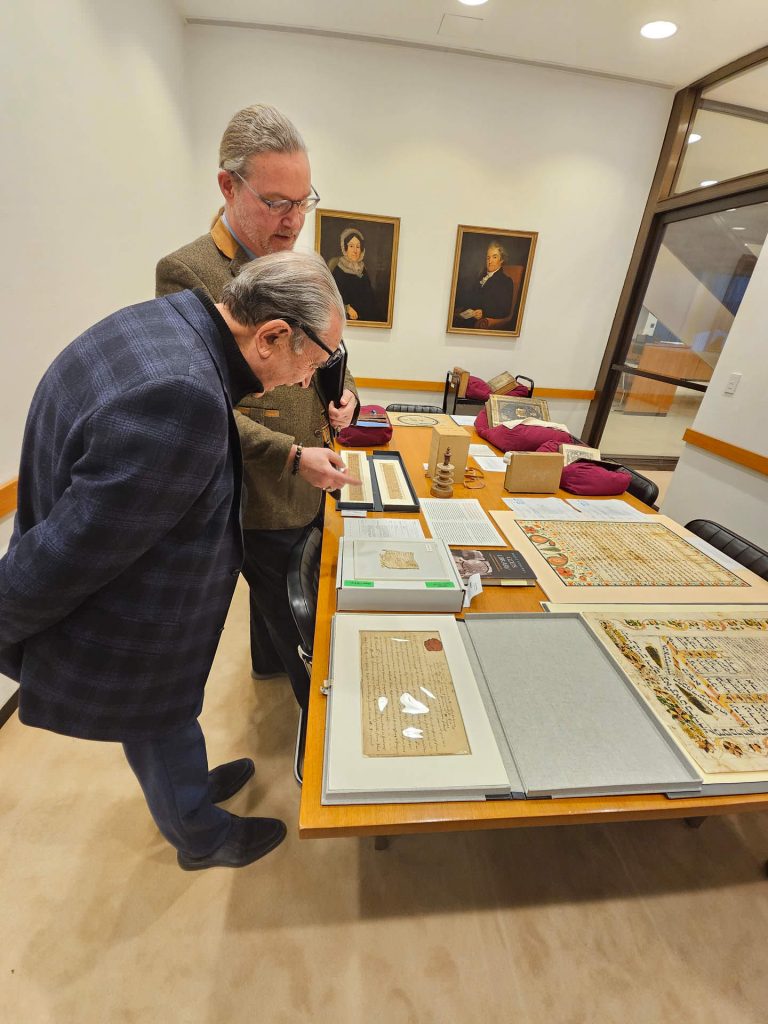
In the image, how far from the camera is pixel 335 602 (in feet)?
3.55

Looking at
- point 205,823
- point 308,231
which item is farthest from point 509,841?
point 308,231

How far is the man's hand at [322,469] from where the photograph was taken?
116 cm

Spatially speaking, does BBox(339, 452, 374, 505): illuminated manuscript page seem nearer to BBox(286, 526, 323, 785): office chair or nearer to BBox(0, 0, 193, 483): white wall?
BBox(286, 526, 323, 785): office chair

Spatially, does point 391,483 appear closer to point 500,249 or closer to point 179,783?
point 179,783

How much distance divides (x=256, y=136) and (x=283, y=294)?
0.59 meters

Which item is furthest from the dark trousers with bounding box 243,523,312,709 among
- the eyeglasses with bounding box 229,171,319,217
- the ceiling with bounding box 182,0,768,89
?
the ceiling with bounding box 182,0,768,89

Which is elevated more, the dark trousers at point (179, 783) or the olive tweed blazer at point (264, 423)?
the olive tweed blazer at point (264, 423)

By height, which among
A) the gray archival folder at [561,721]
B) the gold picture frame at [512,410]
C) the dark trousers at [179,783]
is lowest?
the dark trousers at [179,783]

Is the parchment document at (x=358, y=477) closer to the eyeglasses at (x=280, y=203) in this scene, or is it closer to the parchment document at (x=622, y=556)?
the parchment document at (x=622, y=556)

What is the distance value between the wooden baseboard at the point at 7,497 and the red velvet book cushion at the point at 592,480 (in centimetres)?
210

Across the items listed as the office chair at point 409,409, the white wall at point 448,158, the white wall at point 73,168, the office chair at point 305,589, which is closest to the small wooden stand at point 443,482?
the office chair at point 305,589

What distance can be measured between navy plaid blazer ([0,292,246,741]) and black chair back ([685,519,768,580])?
151cm

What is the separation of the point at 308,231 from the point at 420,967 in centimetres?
420

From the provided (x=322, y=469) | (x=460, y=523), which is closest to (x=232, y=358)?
(x=322, y=469)
